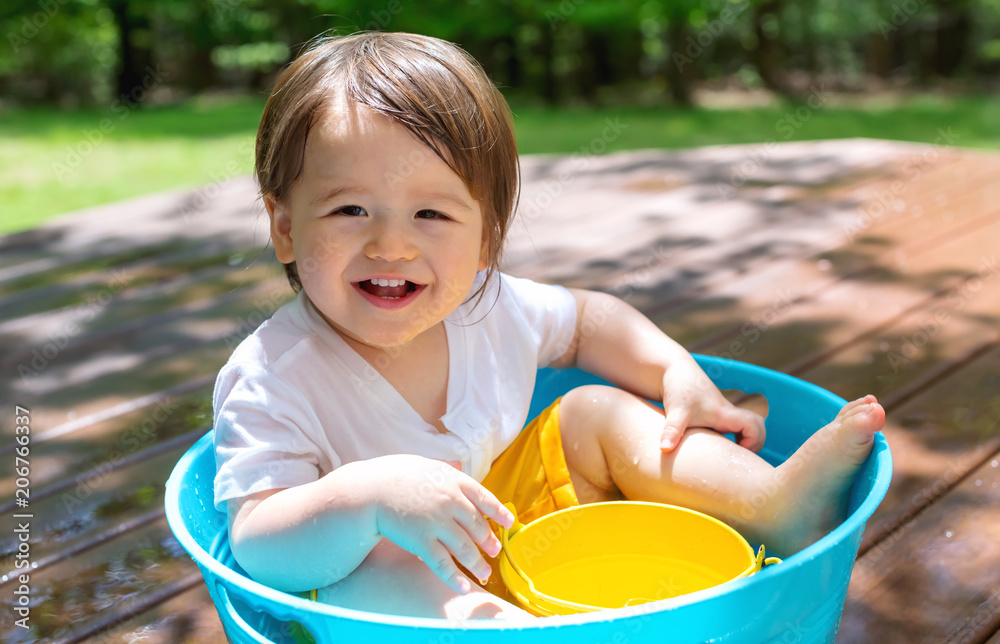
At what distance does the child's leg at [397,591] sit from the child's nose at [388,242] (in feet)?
1.12

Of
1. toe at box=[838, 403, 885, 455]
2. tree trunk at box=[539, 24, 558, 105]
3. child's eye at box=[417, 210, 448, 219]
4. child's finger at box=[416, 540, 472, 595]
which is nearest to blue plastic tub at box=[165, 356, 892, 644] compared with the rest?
toe at box=[838, 403, 885, 455]

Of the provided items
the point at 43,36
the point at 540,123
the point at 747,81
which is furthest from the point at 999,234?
the point at 43,36

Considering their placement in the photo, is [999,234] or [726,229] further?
[726,229]

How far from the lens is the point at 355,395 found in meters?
1.23

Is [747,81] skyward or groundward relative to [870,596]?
groundward

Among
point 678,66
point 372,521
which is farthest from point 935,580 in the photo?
point 678,66

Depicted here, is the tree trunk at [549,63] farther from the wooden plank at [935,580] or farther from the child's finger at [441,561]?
the child's finger at [441,561]

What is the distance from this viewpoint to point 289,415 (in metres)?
1.12

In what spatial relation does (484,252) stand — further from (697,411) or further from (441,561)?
(441,561)

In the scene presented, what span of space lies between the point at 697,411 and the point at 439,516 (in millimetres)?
526

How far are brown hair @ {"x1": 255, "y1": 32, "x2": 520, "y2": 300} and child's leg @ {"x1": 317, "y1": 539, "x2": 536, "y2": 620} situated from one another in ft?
1.49

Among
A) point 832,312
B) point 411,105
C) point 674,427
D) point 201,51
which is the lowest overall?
point 201,51

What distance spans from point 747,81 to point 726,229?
814cm

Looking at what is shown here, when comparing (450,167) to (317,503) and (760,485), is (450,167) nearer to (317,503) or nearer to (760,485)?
(317,503)
